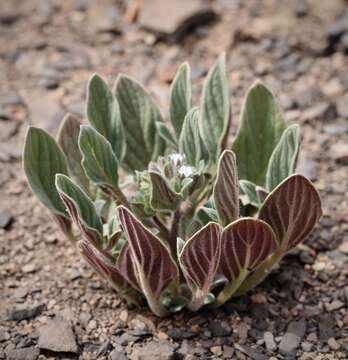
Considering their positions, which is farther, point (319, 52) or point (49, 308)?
point (319, 52)

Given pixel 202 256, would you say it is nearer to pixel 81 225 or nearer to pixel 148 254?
pixel 148 254

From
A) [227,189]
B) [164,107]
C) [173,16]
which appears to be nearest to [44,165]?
[227,189]

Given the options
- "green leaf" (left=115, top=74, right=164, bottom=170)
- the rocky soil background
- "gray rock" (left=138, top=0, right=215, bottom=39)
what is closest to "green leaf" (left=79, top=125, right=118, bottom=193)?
"green leaf" (left=115, top=74, right=164, bottom=170)

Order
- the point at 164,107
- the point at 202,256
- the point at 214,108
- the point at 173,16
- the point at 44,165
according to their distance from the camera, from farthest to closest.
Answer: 1. the point at 173,16
2. the point at 164,107
3. the point at 214,108
4. the point at 44,165
5. the point at 202,256

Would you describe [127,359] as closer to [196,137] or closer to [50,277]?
[50,277]

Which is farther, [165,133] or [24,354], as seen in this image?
[165,133]

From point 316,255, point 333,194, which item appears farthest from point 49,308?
point 333,194

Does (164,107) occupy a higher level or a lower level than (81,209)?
lower
